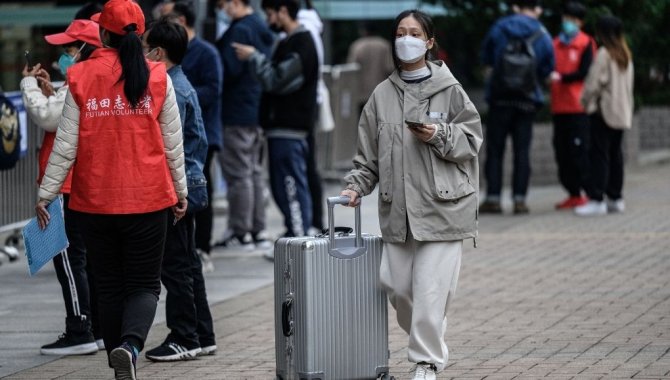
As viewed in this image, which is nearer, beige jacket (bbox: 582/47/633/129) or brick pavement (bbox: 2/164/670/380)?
brick pavement (bbox: 2/164/670/380)

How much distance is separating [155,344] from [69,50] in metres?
1.63

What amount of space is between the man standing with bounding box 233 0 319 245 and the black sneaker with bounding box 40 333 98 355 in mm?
3649

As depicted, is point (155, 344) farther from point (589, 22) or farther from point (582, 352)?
point (589, 22)

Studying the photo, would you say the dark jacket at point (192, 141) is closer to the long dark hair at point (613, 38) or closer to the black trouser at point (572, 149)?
the long dark hair at point (613, 38)

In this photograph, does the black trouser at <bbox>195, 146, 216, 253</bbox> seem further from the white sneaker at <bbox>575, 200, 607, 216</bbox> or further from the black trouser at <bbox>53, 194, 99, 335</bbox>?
the white sneaker at <bbox>575, 200, 607, 216</bbox>

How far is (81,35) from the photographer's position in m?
7.65

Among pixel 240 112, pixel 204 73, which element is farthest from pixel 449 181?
pixel 240 112

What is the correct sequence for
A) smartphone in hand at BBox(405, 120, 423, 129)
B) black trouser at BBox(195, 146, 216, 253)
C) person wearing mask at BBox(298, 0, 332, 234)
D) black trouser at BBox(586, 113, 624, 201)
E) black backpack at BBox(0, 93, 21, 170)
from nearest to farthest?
smartphone in hand at BBox(405, 120, 423, 129)
black trouser at BBox(195, 146, 216, 253)
black backpack at BBox(0, 93, 21, 170)
person wearing mask at BBox(298, 0, 332, 234)
black trouser at BBox(586, 113, 624, 201)

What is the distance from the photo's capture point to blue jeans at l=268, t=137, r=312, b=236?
11430 mm

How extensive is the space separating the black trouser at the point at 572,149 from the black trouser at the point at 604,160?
0.40 ft

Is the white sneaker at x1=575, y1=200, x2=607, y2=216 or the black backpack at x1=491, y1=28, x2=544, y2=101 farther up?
the black backpack at x1=491, y1=28, x2=544, y2=101

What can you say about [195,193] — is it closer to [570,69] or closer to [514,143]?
[514,143]

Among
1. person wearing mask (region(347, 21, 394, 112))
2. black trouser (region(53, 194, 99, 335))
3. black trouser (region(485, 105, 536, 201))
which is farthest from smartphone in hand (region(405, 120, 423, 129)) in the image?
person wearing mask (region(347, 21, 394, 112))

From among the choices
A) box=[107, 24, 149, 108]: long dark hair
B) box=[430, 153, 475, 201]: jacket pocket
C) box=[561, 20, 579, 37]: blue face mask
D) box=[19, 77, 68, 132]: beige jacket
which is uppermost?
box=[107, 24, 149, 108]: long dark hair
